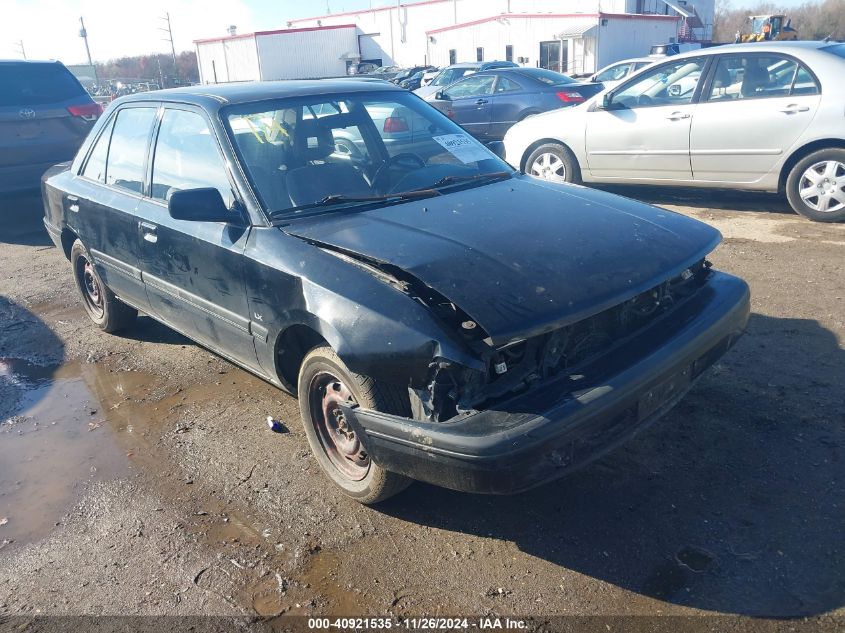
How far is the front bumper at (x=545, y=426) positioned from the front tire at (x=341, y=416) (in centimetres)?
10

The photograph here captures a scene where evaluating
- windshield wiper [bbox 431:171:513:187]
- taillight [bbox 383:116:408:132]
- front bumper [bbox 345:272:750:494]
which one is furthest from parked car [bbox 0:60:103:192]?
front bumper [bbox 345:272:750:494]

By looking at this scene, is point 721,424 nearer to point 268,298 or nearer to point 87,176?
point 268,298

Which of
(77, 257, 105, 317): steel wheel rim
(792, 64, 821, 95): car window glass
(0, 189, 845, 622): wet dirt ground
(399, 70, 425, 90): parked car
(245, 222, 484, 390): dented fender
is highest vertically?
(792, 64, 821, 95): car window glass

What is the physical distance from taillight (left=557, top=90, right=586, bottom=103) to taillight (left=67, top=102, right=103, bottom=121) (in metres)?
6.80

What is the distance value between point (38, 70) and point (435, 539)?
8.81 metres

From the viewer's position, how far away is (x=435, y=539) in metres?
2.94

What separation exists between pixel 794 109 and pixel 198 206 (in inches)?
224

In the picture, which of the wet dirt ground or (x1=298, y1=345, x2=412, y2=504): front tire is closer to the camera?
the wet dirt ground

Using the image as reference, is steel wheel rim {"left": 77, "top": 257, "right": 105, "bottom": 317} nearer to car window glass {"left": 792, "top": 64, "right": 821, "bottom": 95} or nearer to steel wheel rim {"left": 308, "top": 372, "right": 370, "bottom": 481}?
steel wheel rim {"left": 308, "top": 372, "right": 370, "bottom": 481}

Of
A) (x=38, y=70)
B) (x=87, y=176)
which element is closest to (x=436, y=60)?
(x=38, y=70)

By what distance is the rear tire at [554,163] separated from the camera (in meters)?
8.18

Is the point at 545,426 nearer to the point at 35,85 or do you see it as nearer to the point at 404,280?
the point at 404,280

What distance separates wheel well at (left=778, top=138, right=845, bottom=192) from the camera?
6395mm

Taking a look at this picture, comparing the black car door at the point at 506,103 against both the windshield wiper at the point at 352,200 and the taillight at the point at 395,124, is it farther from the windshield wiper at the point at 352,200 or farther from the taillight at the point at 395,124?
the windshield wiper at the point at 352,200
